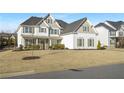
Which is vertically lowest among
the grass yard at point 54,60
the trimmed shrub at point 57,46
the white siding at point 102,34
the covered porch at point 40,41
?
the grass yard at point 54,60

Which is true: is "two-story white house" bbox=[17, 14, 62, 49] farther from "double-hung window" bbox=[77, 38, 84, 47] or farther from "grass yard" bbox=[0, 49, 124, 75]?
"double-hung window" bbox=[77, 38, 84, 47]

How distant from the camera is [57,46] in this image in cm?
1866

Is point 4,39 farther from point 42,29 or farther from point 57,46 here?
point 42,29

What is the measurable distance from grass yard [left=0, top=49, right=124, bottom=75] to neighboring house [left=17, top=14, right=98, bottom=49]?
1093 mm

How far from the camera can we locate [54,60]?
16031mm

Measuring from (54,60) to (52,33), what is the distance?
5.13 meters

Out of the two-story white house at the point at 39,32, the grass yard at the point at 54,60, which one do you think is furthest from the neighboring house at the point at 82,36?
the grass yard at the point at 54,60

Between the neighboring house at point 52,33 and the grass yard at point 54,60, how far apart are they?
1.09m

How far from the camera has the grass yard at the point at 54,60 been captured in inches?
542

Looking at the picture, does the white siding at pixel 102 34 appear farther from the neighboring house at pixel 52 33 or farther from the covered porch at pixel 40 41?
the covered porch at pixel 40 41

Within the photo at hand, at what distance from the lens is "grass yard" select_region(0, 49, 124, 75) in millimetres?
13758
